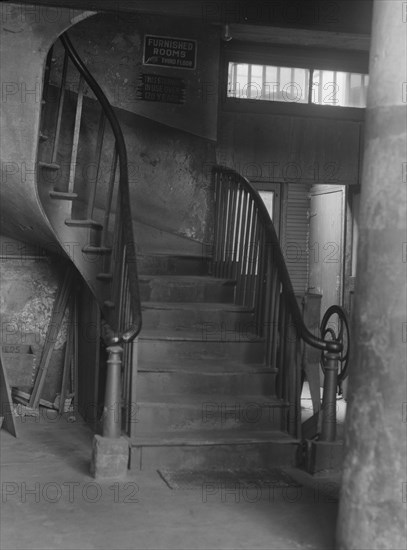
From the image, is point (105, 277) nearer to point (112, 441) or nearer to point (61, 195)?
point (61, 195)

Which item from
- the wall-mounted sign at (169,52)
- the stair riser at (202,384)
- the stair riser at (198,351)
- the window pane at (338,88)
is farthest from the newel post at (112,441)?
the window pane at (338,88)

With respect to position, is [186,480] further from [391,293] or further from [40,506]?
[391,293]

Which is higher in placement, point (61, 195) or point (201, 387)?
point (61, 195)

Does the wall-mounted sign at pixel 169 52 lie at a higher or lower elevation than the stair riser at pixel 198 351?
higher

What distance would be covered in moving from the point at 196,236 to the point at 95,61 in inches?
76.6

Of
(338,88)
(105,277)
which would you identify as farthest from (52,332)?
(338,88)

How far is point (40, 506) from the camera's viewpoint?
4773mm

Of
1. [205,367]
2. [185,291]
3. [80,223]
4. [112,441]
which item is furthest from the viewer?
[185,291]

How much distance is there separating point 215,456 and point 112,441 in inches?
30.2

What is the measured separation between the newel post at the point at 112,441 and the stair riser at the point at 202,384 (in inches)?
→ 23.7

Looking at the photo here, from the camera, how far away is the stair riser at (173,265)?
7383 mm

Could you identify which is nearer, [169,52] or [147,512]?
[147,512]

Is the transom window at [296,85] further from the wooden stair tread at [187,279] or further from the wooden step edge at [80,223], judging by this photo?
the wooden step edge at [80,223]

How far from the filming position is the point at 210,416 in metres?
5.89
